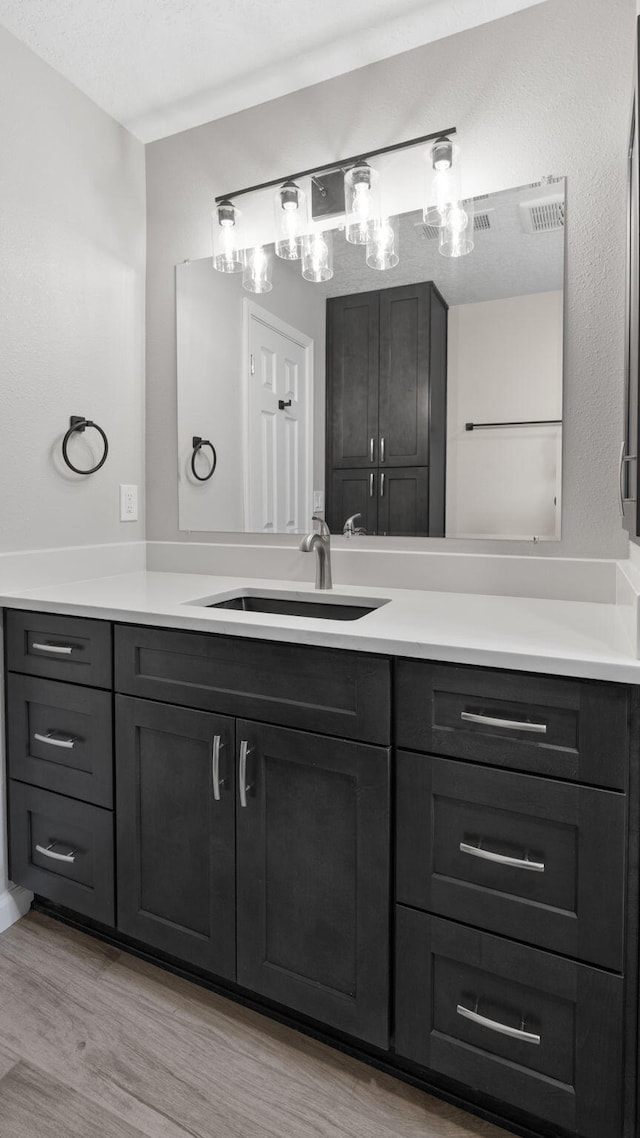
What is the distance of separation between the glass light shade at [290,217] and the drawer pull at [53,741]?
1561 mm

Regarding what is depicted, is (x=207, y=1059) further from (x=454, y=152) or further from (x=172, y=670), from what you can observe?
(x=454, y=152)

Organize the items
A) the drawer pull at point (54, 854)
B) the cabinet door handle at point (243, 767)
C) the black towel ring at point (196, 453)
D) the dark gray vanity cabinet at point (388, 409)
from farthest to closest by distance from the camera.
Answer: the black towel ring at point (196, 453) → the dark gray vanity cabinet at point (388, 409) → the drawer pull at point (54, 854) → the cabinet door handle at point (243, 767)

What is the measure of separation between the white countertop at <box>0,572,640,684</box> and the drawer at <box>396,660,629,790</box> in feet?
0.11

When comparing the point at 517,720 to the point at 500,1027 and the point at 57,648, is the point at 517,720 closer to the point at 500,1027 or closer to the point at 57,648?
the point at 500,1027

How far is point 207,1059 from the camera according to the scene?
133cm

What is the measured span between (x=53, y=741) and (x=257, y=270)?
1.55 metres

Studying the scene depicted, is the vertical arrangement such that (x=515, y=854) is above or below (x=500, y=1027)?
above

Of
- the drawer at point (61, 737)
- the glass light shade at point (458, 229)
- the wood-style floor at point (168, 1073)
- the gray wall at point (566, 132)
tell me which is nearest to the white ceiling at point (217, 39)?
the gray wall at point (566, 132)

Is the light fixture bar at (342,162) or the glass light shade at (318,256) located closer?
the light fixture bar at (342,162)

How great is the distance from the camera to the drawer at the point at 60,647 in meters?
1.55

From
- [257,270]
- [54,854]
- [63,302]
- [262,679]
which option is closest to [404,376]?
[257,270]

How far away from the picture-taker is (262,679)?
1.33m

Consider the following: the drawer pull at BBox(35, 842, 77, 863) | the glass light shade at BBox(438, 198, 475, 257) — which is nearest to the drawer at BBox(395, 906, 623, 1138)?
the drawer pull at BBox(35, 842, 77, 863)

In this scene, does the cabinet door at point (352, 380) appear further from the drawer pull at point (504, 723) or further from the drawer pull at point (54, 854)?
the drawer pull at point (54, 854)
